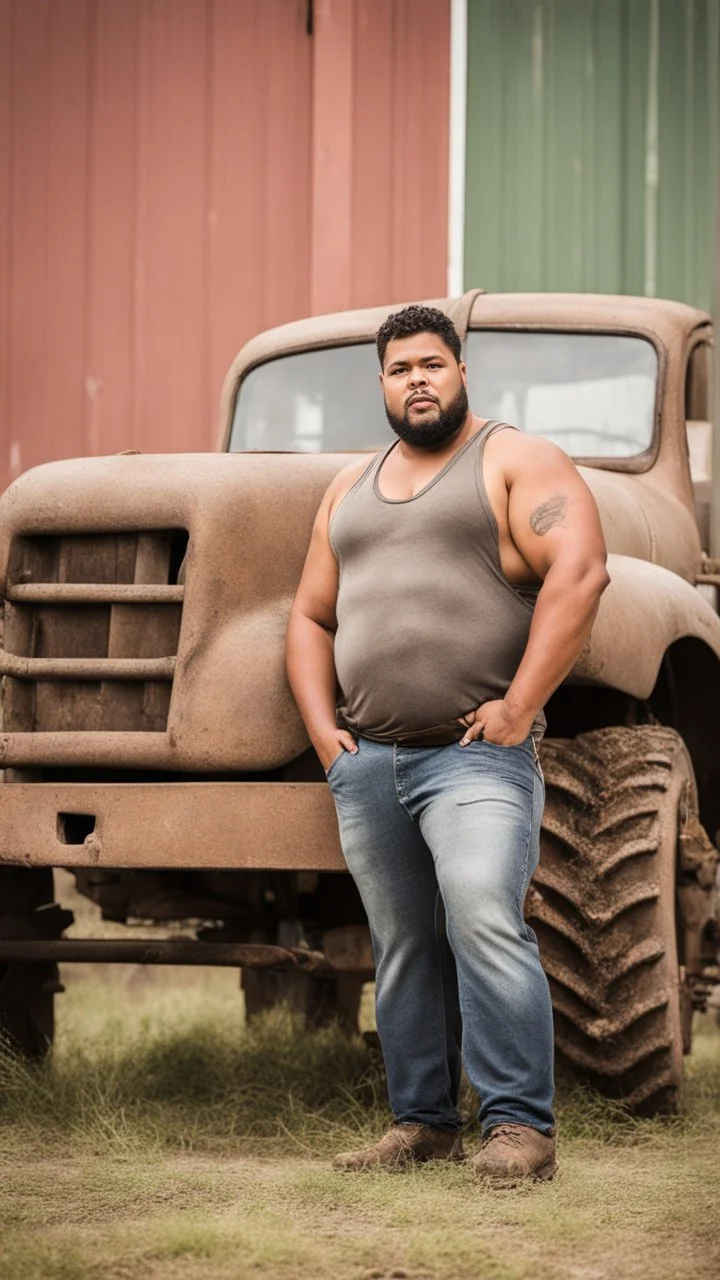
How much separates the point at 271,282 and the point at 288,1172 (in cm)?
619

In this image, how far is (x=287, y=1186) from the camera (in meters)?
3.87

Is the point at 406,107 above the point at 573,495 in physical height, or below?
above

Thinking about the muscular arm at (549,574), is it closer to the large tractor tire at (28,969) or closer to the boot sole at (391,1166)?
the boot sole at (391,1166)

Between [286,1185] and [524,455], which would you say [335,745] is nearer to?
[524,455]

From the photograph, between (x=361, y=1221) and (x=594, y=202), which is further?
(x=594, y=202)

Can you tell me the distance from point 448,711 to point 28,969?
222 cm

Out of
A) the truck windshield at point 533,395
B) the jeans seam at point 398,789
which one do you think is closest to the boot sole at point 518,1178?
the jeans seam at point 398,789

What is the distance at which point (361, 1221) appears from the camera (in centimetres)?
349

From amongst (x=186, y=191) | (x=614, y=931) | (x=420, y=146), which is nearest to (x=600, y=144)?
(x=420, y=146)

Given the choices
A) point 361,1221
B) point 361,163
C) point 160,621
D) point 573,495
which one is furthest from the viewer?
point 361,163

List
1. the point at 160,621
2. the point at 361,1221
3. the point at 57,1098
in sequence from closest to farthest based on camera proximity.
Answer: the point at 361,1221 → the point at 160,621 → the point at 57,1098

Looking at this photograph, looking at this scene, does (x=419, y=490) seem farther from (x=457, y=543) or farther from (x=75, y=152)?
(x=75, y=152)

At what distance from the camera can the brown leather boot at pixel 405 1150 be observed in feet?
13.1

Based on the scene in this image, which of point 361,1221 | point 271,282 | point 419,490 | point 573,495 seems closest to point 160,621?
point 419,490
